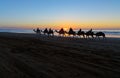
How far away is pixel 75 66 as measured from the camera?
10.9m

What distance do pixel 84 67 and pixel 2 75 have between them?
372 cm

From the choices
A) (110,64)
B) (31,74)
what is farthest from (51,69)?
(110,64)

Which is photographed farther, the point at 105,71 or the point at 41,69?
the point at 41,69

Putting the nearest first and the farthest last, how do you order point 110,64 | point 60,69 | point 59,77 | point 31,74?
point 59,77
point 31,74
point 60,69
point 110,64

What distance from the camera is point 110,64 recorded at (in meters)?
11.2

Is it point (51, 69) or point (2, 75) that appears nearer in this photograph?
point (2, 75)

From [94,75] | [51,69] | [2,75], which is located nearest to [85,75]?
[94,75]

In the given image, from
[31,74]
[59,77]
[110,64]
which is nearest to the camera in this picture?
[59,77]

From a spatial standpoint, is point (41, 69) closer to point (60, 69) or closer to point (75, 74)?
point (60, 69)

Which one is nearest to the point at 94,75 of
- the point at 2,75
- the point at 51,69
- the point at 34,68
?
the point at 51,69

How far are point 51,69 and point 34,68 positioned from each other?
88 cm

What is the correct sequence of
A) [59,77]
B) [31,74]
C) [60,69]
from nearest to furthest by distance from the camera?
[59,77], [31,74], [60,69]

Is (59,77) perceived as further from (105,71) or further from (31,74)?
(105,71)

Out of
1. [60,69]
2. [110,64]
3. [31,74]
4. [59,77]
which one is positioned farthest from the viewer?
[110,64]
